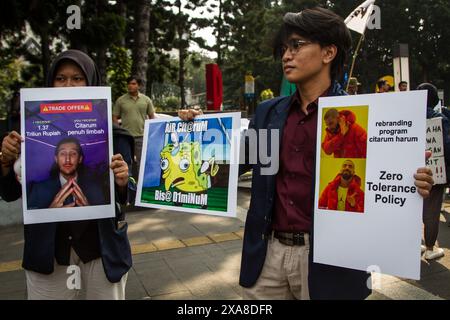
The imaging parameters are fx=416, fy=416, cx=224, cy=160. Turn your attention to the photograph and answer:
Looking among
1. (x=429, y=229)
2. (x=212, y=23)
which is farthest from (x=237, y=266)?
(x=212, y=23)

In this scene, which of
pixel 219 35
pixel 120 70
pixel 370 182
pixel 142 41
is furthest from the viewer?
pixel 219 35

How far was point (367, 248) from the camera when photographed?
1699 millimetres

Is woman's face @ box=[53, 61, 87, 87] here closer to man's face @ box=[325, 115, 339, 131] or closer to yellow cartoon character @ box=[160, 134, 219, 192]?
yellow cartoon character @ box=[160, 134, 219, 192]

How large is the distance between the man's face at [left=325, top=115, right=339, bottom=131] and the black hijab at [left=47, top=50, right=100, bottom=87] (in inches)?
46.2

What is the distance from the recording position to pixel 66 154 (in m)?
→ 1.97

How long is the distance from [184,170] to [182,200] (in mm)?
155

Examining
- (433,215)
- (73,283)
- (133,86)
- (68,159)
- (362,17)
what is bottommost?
(433,215)

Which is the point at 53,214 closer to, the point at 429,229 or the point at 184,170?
the point at 184,170

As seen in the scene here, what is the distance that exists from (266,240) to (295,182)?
1.02ft

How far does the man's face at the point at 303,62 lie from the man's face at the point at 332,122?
267 mm

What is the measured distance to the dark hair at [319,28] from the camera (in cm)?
190

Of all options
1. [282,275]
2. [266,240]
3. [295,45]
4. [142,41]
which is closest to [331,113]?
[295,45]

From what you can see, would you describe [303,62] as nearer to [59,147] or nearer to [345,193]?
[345,193]

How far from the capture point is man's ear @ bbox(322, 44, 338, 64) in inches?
76.8
